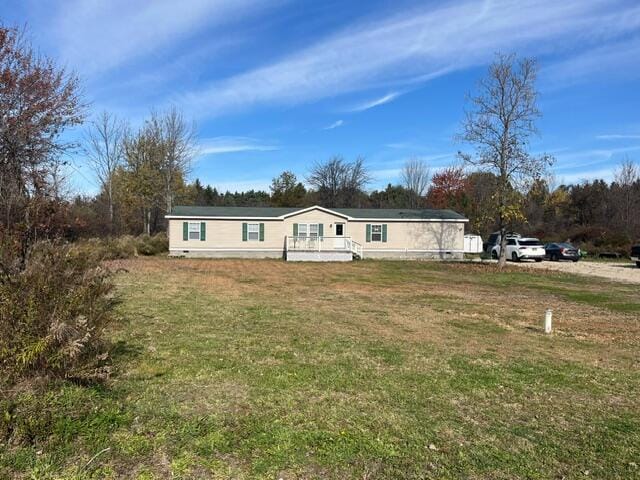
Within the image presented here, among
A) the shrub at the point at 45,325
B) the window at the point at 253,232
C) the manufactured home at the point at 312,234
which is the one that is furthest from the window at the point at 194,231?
the shrub at the point at 45,325

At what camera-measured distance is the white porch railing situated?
90.5 ft

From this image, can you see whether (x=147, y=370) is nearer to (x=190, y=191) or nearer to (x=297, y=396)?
(x=297, y=396)

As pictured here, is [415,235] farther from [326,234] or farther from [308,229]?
[308,229]

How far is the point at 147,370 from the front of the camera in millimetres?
5359

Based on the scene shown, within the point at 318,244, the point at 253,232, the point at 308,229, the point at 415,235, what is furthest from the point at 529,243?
the point at 253,232

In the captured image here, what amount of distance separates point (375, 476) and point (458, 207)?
5397 centimetres

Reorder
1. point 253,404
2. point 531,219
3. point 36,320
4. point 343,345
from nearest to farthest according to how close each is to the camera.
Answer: point 36,320
point 253,404
point 343,345
point 531,219

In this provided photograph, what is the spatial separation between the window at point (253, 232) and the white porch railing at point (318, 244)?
2071 millimetres

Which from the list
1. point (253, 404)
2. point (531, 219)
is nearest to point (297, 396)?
point (253, 404)

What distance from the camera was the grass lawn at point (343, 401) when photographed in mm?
3256

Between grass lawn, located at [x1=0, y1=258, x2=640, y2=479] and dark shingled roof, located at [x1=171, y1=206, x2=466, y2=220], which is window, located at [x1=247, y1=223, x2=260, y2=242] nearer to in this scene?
dark shingled roof, located at [x1=171, y1=206, x2=466, y2=220]

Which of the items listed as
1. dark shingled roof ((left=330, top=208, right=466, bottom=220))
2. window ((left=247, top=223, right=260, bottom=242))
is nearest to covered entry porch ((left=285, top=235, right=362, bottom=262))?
window ((left=247, top=223, right=260, bottom=242))

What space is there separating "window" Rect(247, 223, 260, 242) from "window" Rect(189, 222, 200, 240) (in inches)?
118

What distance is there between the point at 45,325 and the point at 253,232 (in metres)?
25.1
